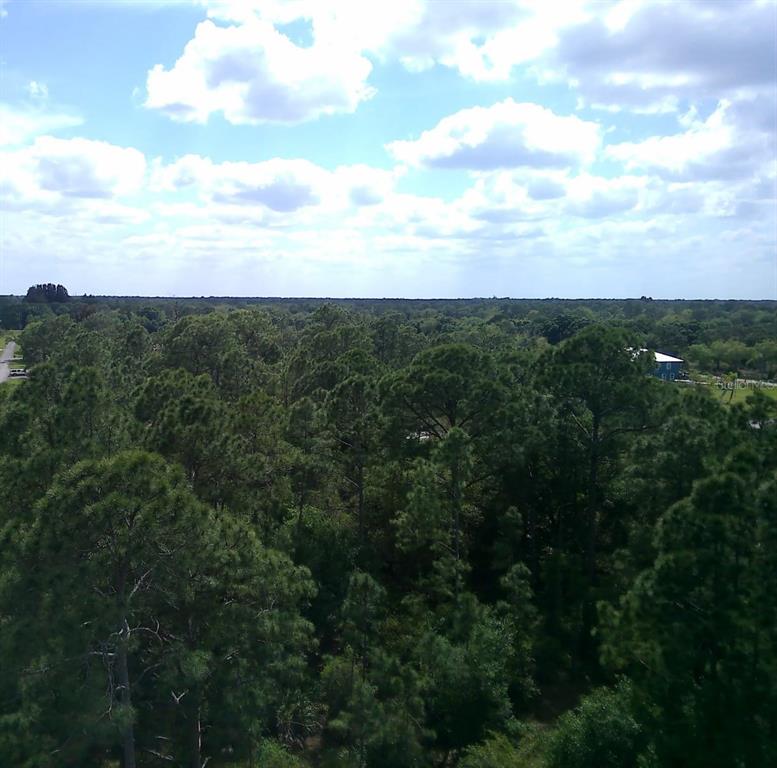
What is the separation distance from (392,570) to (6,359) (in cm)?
8399

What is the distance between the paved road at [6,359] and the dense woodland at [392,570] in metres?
51.7

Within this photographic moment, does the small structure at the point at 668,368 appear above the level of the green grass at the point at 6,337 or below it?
below

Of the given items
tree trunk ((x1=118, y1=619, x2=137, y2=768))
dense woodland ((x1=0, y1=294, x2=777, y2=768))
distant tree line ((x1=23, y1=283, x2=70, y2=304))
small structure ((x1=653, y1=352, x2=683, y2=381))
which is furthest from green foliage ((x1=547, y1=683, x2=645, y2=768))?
distant tree line ((x1=23, y1=283, x2=70, y2=304))

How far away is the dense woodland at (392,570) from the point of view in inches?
481

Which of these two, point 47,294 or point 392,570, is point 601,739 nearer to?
point 392,570

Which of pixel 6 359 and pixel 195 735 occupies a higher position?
pixel 6 359

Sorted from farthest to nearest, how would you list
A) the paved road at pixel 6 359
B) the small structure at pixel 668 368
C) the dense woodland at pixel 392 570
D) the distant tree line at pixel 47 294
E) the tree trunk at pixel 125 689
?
the distant tree line at pixel 47 294
the small structure at pixel 668 368
the paved road at pixel 6 359
the tree trunk at pixel 125 689
the dense woodland at pixel 392 570

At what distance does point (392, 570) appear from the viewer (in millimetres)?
26016

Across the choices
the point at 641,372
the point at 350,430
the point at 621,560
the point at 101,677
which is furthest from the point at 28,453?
the point at 641,372

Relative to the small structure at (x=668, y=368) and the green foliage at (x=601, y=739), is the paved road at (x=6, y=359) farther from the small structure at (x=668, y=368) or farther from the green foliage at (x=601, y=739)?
the small structure at (x=668, y=368)

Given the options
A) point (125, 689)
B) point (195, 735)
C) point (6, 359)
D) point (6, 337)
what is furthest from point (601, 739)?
point (6, 337)

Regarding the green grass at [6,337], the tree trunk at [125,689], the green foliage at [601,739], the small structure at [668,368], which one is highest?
the green grass at [6,337]

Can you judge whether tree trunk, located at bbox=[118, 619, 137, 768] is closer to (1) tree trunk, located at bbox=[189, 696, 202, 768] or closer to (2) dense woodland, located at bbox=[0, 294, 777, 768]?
(2) dense woodland, located at bbox=[0, 294, 777, 768]

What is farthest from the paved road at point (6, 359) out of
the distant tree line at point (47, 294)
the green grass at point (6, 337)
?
the distant tree line at point (47, 294)
